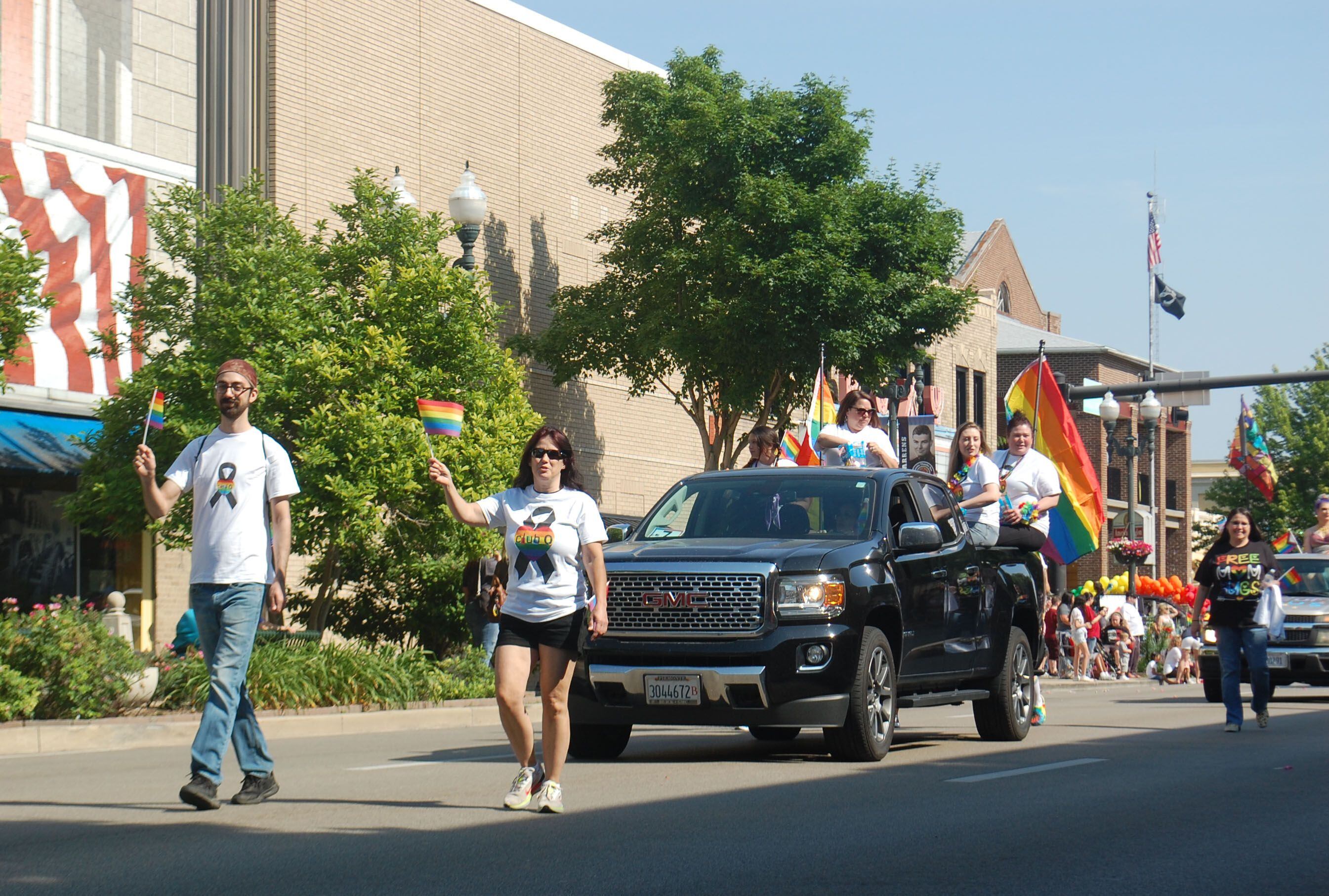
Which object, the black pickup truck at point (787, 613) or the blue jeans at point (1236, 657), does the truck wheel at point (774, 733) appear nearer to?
the black pickup truck at point (787, 613)

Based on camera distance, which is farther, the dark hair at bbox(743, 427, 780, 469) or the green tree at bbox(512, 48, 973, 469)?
the green tree at bbox(512, 48, 973, 469)

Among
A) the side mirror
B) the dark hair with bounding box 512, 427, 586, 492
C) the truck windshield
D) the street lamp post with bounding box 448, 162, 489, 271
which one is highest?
the street lamp post with bounding box 448, 162, 489, 271

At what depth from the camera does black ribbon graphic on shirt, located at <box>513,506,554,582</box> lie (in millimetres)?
8281

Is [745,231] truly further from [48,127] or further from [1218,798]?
[1218,798]

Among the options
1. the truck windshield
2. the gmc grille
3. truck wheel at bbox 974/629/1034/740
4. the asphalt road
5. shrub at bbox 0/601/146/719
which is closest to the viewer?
the asphalt road

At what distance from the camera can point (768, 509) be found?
464 inches

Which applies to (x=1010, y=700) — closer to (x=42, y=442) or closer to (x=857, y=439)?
(x=857, y=439)

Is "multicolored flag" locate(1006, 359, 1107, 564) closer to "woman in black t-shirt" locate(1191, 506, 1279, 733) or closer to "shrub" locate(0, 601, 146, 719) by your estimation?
"woman in black t-shirt" locate(1191, 506, 1279, 733)

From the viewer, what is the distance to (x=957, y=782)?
999 centimetres

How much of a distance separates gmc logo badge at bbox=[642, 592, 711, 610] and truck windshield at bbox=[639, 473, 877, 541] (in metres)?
1.00

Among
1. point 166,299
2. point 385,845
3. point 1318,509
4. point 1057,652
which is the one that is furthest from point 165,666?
point 1057,652

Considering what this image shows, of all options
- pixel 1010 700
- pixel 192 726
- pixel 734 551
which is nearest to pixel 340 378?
pixel 192 726

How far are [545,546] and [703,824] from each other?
4.94ft

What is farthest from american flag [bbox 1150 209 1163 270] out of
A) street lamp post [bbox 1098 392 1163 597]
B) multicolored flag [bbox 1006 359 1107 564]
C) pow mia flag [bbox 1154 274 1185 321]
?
multicolored flag [bbox 1006 359 1107 564]
